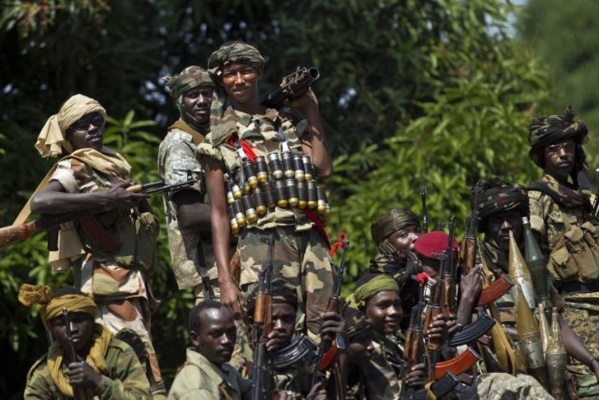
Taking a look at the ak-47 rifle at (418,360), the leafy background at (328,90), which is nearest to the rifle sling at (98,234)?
the ak-47 rifle at (418,360)

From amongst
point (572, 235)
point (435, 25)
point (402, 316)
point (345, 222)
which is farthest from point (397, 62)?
point (402, 316)

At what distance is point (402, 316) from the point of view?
1124 cm

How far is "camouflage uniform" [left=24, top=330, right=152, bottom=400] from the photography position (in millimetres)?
10133

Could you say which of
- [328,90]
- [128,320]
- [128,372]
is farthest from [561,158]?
[328,90]

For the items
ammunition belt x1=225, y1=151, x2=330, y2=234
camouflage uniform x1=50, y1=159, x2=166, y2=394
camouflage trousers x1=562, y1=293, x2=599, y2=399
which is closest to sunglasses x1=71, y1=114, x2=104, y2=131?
camouflage uniform x1=50, y1=159, x2=166, y2=394

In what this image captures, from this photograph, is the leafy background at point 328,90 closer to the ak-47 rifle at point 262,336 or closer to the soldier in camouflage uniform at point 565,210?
the soldier in camouflage uniform at point 565,210

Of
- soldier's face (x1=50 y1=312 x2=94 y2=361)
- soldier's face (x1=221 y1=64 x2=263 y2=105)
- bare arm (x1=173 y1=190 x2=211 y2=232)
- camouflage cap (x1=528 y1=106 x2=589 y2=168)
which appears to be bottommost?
soldier's face (x1=50 y1=312 x2=94 y2=361)

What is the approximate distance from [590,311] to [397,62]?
6680 millimetres

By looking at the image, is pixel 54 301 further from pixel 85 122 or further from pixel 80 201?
pixel 85 122

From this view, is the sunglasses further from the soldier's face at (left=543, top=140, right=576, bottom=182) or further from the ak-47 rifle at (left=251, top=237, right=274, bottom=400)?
the soldier's face at (left=543, top=140, right=576, bottom=182)

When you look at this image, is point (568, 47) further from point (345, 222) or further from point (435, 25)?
point (345, 222)

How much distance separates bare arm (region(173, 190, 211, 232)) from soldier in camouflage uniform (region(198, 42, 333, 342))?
216 mm

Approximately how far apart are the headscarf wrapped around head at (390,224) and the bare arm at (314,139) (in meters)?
1.06

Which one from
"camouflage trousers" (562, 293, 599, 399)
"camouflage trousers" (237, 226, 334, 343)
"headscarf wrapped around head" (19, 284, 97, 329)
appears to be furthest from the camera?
"camouflage trousers" (562, 293, 599, 399)
